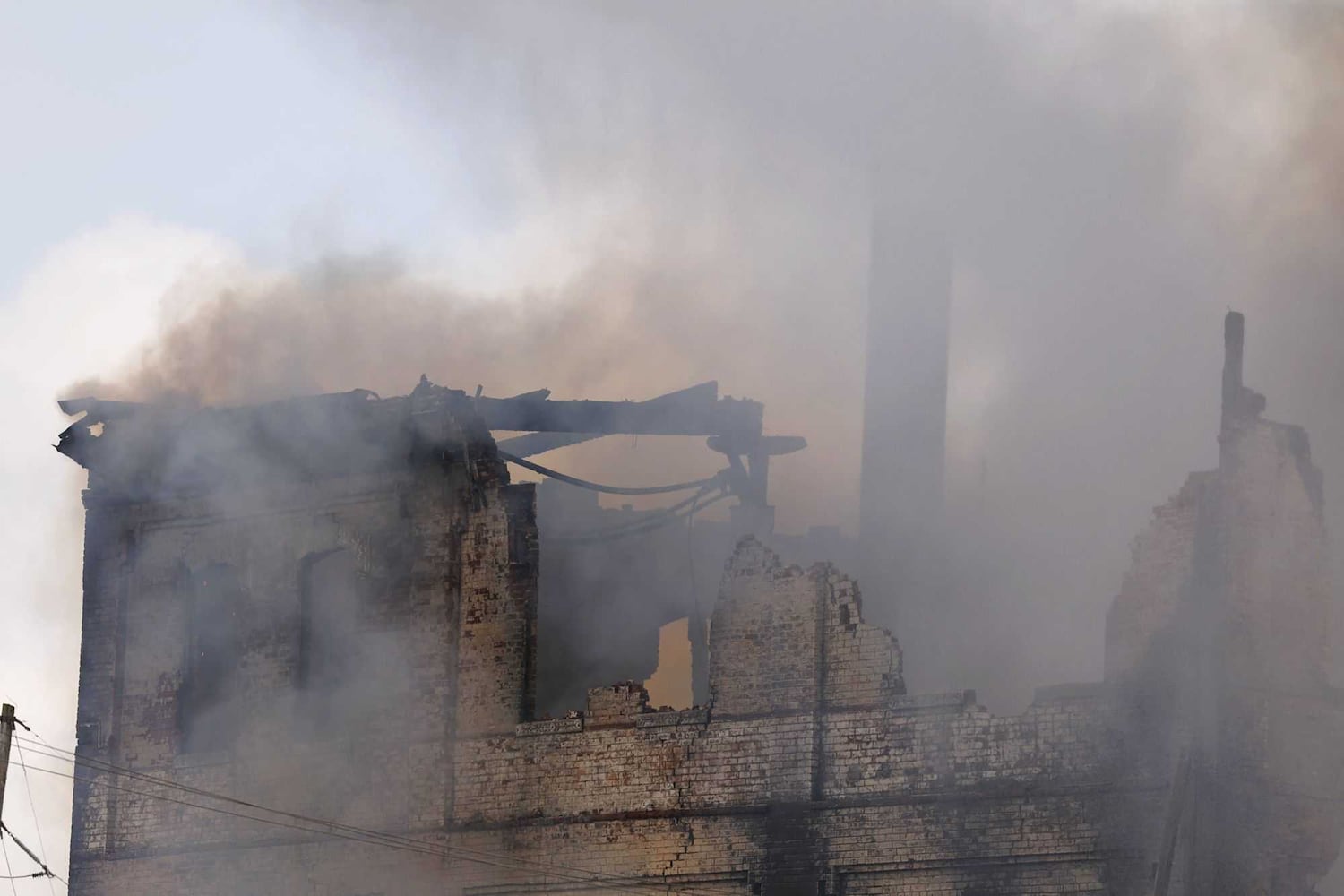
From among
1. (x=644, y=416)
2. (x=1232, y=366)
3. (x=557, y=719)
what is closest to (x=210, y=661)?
(x=557, y=719)

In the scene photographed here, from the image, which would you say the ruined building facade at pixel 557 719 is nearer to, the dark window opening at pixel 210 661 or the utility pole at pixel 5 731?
the dark window opening at pixel 210 661

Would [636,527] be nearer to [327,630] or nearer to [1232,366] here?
[327,630]

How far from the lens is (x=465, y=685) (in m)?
28.8

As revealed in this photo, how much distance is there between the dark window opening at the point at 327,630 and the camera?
29656 millimetres

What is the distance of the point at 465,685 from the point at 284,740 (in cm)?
211

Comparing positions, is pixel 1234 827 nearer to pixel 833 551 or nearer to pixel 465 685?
pixel 465 685

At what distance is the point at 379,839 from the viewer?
2886 centimetres

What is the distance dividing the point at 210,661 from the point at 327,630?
138cm

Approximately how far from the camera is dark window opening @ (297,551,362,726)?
97.3ft

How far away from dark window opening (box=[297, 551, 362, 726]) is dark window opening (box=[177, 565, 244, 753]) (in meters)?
0.81

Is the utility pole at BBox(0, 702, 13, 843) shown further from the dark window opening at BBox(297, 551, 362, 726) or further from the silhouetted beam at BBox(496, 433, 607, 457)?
the silhouetted beam at BBox(496, 433, 607, 457)

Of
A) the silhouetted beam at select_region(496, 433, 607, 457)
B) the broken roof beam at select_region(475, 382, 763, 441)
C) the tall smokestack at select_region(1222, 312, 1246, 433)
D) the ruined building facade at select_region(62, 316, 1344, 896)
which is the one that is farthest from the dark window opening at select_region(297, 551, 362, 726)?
the tall smokestack at select_region(1222, 312, 1246, 433)

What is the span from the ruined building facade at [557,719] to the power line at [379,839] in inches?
1.2

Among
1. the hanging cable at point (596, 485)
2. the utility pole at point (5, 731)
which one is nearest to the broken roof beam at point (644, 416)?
the hanging cable at point (596, 485)
